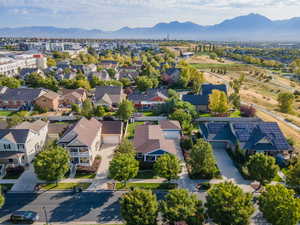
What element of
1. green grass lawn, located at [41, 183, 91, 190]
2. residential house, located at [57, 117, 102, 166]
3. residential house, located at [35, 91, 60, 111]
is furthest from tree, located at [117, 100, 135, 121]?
residential house, located at [35, 91, 60, 111]

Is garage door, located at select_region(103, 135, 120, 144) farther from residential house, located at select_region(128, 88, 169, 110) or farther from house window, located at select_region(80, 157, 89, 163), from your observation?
residential house, located at select_region(128, 88, 169, 110)

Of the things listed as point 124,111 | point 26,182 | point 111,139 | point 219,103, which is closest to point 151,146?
point 111,139

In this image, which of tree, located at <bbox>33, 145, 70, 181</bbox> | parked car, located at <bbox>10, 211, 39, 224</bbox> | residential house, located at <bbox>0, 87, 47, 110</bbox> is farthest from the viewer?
residential house, located at <bbox>0, 87, 47, 110</bbox>

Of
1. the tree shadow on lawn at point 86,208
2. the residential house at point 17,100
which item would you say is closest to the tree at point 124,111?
the tree shadow on lawn at point 86,208

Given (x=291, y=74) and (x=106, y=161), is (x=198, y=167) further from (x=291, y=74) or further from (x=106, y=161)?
(x=291, y=74)

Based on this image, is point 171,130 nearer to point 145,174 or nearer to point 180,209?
point 145,174

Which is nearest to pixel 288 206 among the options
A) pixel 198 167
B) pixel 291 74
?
pixel 198 167
